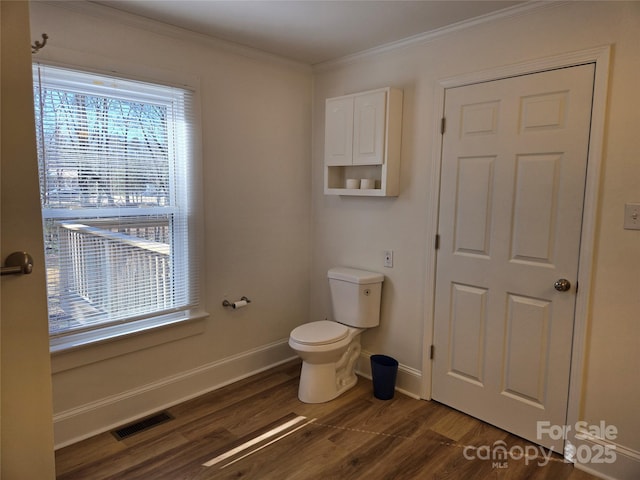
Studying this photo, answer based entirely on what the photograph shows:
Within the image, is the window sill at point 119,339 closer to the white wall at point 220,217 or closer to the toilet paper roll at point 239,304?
the white wall at point 220,217

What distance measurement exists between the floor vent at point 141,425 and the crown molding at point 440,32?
2.71 m

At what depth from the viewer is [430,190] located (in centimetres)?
266

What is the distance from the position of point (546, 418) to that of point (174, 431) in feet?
6.87

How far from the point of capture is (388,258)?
9.68 feet

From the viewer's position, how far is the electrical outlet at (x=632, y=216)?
189 cm

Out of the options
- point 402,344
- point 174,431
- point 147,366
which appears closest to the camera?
point 174,431

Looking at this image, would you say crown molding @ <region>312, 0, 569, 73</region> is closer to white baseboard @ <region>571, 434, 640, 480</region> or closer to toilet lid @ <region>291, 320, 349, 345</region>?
toilet lid @ <region>291, 320, 349, 345</region>

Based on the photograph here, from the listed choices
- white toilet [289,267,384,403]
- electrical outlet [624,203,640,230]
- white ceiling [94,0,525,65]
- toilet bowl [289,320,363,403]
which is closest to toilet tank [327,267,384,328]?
white toilet [289,267,384,403]

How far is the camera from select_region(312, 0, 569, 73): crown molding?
84.5 inches

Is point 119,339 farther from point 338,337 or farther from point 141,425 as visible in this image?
point 338,337

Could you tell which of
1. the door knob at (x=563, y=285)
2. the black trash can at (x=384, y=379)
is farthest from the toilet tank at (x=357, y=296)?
the door knob at (x=563, y=285)

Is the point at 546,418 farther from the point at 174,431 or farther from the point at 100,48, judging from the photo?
the point at 100,48

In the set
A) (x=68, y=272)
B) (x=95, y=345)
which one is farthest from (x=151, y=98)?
(x=95, y=345)

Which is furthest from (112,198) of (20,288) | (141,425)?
(141,425)
